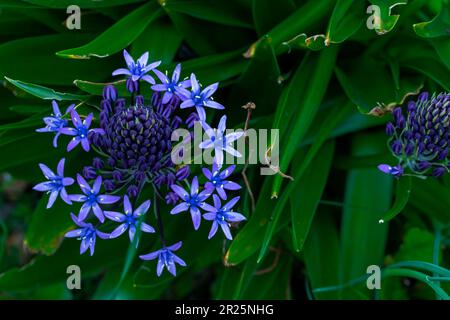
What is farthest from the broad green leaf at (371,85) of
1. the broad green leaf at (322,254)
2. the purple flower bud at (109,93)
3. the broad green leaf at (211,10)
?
the purple flower bud at (109,93)

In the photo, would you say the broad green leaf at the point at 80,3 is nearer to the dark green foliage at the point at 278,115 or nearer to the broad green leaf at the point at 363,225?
the dark green foliage at the point at 278,115

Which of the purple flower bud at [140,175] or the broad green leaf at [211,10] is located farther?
the broad green leaf at [211,10]

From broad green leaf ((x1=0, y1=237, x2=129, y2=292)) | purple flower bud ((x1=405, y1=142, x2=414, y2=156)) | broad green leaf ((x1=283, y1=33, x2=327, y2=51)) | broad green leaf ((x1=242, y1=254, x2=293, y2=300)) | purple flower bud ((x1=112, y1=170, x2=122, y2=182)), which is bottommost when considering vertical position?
broad green leaf ((x1=242, y1=254, x2=293, y2=300))

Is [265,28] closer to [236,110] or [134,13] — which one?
[236,110]

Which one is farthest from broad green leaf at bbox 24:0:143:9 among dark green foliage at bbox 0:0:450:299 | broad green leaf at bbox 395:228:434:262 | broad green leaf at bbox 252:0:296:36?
broad green leaf at bbox 395:228:434:262

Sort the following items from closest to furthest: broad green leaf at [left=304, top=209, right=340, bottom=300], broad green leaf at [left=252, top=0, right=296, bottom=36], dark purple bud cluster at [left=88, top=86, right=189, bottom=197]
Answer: dark purple bud cluster at [left=88, top=86, right=189, bottom=197], broad green leaf at [left=252, top=0, right=296, bottom=36], broad green leaf at [left=304, top=209, right=340, bottom=300]

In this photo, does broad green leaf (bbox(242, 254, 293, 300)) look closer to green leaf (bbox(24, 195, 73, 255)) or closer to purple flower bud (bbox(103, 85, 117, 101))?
green leaf (bbox(24, 195, 73, 255))
